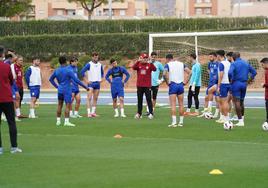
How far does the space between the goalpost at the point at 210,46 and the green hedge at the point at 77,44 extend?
11.1m

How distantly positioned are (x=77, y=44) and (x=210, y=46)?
47.4ft

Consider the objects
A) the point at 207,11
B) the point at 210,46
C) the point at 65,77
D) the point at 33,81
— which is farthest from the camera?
the point at 207,11

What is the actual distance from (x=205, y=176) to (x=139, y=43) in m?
38.7

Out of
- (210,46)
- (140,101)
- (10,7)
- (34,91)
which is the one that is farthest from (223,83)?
(10,7)

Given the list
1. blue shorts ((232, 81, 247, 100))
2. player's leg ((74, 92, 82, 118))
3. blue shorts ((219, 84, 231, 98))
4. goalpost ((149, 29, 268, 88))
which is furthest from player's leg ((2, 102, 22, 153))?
goalpost ((149, 29, 268, 88))

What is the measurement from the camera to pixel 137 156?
47.8ft

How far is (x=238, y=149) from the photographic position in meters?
15.5

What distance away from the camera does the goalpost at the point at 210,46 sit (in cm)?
3653

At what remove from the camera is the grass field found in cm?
1188

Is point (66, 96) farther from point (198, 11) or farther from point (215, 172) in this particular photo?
point (198, 11)

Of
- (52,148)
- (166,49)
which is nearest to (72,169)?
(52,148)

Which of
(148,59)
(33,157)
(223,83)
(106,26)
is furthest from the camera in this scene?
(106,26)

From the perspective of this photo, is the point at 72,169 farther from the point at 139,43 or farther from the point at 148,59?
the point at 139,43

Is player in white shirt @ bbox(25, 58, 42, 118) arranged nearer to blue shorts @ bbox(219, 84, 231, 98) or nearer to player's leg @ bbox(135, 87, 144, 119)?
player's leg @ bbox(135, 87, 144, 119)
